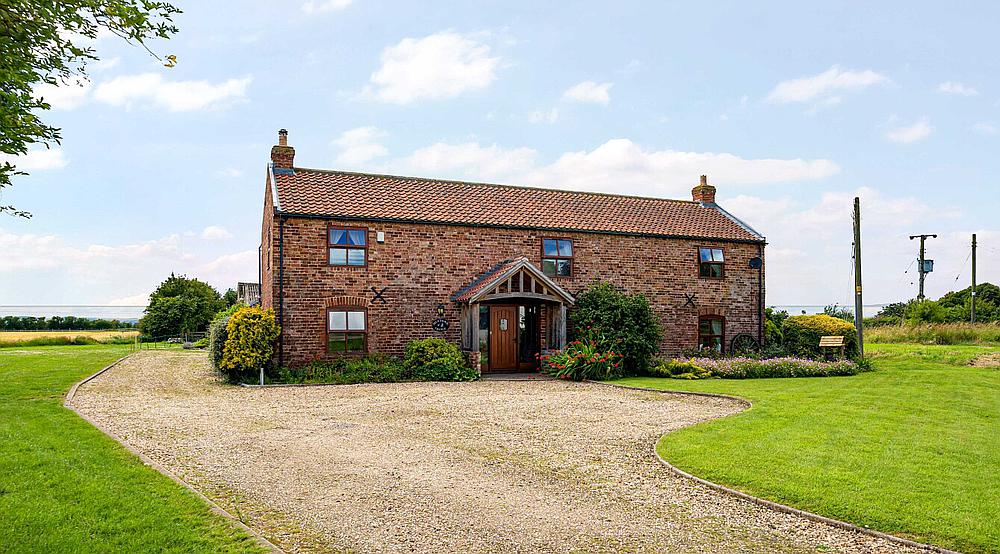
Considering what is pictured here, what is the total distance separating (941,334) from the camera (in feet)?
109

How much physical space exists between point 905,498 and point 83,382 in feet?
61.6

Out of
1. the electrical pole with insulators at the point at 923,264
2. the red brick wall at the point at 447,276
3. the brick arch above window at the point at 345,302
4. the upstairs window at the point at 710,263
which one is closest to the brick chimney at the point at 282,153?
the red brick wall at the point at 447,276

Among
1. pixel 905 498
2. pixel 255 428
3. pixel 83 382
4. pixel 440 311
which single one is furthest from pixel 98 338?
pixel 905 498

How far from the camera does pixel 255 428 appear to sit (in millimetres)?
11438

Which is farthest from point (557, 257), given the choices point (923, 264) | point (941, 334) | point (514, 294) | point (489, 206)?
point (923, 264)

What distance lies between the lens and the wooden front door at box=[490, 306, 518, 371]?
71.0 ft

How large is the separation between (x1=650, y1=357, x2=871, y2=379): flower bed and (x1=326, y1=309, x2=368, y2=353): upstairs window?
846 centimetres

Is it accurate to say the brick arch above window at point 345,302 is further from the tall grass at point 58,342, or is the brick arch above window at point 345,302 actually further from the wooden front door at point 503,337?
the tall grass at point 58,342

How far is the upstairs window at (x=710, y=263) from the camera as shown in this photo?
24875 mm

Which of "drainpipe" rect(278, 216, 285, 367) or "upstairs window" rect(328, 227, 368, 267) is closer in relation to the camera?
"drainpipe" rect(278, 216, 285, 367)

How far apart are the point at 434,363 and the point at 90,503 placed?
1315cm

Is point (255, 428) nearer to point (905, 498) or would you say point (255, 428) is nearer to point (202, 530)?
point (202, 530)

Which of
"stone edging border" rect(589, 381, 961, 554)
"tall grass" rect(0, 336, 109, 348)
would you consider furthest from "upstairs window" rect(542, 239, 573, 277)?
"tall grass" rect(0, 336, 109, 348)

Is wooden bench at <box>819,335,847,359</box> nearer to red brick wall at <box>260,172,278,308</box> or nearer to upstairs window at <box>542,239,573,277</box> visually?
upstairs window at <box>542,239,573,277</box>
